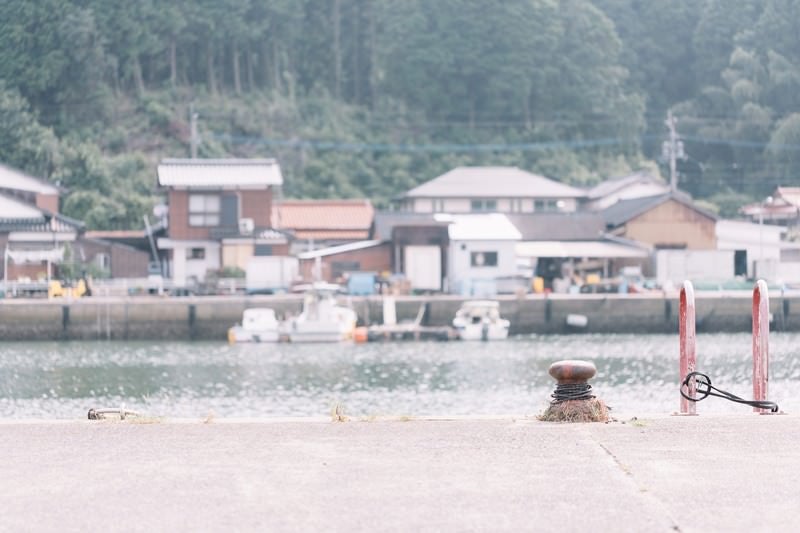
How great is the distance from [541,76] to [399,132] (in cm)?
755

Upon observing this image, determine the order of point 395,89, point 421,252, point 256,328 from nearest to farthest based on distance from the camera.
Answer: point 256,328 < point 421,252 < point 395,89

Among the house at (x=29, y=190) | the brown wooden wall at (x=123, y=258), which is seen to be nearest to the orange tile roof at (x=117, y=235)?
the brown wooden wall at (x=123, y=258)

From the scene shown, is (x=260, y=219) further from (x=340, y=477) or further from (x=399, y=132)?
(x=340, y=477)

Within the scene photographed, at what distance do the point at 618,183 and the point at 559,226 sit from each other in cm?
1104

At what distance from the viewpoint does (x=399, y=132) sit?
6600 cm

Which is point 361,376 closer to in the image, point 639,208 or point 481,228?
point 481,228

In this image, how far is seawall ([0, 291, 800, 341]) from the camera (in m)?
36.3

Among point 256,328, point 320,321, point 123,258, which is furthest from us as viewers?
point 123,258

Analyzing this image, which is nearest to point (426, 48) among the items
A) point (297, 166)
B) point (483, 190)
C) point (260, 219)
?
point (297, 166)

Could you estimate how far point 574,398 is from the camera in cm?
865

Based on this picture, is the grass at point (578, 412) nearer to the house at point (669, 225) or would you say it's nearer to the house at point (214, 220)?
the house at point (214, 220)

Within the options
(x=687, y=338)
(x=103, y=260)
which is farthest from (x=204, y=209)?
(x=687, y=338)

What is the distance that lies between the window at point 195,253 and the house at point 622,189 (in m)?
18.3

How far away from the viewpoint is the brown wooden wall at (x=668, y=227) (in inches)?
1797
